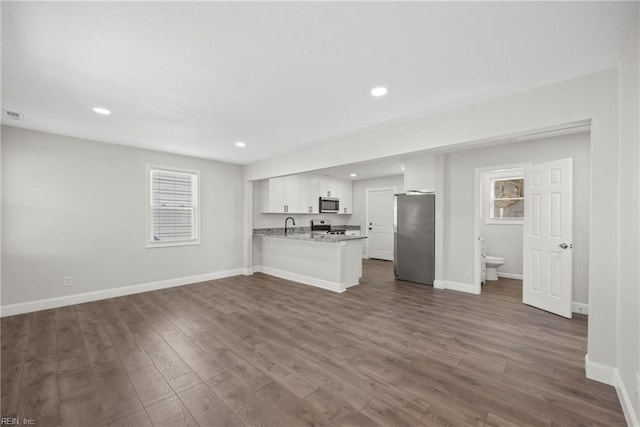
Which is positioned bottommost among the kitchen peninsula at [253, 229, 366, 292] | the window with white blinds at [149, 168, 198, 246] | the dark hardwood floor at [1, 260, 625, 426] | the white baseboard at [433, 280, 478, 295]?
the dark hardwood floor at [1, 260, 625, 426]

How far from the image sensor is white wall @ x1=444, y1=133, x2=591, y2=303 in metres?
3.57

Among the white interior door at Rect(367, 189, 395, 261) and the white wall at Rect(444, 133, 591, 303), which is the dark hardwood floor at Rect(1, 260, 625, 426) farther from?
Result: the white interior door at Rect(367, 189, 395, 261)

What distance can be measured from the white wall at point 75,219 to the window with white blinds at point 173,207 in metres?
0.17

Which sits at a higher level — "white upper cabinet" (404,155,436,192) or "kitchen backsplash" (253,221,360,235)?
"white upper cabinet" (404,155,436,192)

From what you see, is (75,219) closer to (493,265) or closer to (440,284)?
(440,284)

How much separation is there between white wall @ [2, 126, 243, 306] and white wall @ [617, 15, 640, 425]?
5.74 metres

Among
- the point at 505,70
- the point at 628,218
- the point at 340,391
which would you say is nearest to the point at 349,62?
the point at 505,70

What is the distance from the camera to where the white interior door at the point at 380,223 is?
25.3 ft

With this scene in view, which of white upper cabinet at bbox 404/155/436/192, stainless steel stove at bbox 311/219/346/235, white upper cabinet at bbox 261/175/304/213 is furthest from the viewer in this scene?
stainless steel stove at bbox 311/219/346/235

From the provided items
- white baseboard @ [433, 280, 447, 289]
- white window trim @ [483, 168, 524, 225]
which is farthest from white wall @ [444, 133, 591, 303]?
white window trim @ [483, 168, 524, 225]

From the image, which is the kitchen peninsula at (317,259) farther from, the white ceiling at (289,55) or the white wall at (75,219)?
the white ceiling at (289,55)

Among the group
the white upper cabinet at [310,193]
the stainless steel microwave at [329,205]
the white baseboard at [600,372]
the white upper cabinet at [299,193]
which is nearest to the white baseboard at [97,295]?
the white upper cabinet at [299,193]

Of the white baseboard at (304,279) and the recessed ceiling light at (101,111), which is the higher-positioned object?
the recessed ceiling light at (101,111)

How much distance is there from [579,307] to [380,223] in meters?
4.84
